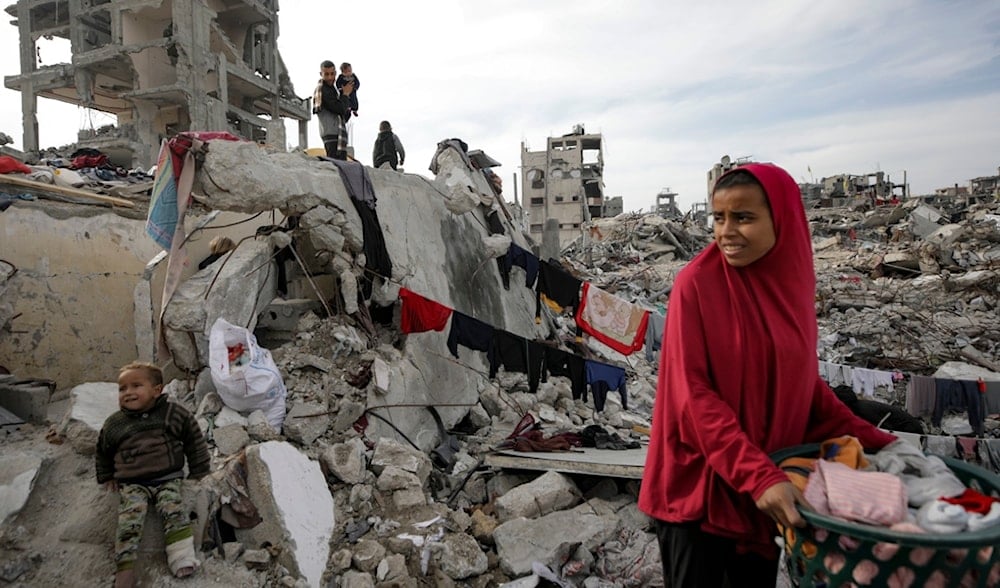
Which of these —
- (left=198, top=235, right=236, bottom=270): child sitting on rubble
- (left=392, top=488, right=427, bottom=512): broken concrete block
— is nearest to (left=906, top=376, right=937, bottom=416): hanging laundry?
(left=392, top=488, right=427, bottom=512): broken concrete block

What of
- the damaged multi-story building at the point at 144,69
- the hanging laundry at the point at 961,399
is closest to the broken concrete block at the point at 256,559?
the hanging laundry at the point at 961,399

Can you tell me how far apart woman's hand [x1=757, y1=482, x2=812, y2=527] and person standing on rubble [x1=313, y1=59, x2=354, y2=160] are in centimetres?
754

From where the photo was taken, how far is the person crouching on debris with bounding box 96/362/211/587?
3035 mm

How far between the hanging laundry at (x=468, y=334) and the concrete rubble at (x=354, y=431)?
52 cm

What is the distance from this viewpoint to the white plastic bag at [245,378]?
14.4 feet

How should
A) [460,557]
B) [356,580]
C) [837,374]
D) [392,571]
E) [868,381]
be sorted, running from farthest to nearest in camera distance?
[837,374], [868,381], [460,557], [392,571], [356,580]

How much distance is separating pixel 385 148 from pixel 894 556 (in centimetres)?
882

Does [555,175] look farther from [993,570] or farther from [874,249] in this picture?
[993,570]

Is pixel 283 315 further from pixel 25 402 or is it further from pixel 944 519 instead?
pixel 944 519

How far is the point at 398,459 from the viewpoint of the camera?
186 inches

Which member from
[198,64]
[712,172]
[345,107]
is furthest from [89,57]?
[712,172]

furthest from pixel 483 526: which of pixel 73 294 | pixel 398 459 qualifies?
pixel 73 294

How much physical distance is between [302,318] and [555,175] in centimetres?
3675

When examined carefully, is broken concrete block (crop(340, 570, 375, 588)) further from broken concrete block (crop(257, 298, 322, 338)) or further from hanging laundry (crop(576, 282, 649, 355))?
hanging laundry (crop(576, 282, 649, 355))
